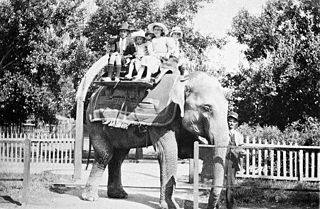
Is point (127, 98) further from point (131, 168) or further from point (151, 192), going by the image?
point (131, 168)

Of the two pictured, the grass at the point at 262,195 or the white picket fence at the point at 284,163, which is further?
the white picket fence at the point at 284,163

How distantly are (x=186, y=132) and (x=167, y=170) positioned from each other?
998mm

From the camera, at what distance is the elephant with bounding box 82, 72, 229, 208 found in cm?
845

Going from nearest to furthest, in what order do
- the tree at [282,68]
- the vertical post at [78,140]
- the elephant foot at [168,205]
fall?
the elephant foot at [168,205]
the vertical post at [78,140]
the tree at [282,68]

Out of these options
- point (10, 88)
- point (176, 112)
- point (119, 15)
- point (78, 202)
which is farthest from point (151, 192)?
point (119, 15)

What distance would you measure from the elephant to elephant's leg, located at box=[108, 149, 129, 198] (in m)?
0.50

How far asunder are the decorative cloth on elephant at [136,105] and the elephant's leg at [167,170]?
45cm

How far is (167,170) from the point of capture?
356 inches

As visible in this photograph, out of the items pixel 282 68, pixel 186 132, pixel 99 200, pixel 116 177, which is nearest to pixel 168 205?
pixel 186 132

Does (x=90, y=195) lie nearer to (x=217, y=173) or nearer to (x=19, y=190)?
(x=19, y=190)

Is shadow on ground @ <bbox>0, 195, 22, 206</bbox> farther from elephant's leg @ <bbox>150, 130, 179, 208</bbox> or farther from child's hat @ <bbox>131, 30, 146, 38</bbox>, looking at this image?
child's hat @ <bbox>131, 30, 146, 38</bbox>

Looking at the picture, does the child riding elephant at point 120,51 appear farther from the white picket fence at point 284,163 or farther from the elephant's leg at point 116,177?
the white picket fence at point 284,163

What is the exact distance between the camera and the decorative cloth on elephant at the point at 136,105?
367 inches

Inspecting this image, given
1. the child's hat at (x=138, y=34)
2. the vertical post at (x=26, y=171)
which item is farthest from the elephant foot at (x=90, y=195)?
the child's hat at (x=138, y=34)
